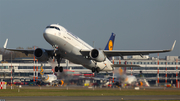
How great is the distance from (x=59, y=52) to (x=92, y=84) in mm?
27161

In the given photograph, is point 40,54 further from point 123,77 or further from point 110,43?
point 123,77

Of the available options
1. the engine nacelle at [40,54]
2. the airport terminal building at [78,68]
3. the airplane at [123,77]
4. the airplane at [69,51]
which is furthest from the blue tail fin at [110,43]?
the airport terminal building at [78,68]

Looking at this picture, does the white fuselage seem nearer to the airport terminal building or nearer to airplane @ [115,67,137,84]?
airplane @ [115,67,137,84]

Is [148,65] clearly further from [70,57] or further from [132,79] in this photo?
[70,57]

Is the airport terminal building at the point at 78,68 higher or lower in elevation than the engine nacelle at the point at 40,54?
lower

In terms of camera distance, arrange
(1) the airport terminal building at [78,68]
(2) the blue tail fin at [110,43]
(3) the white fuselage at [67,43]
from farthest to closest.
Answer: (1) the airport terminal building at [78,68] → (2) the blue tail fin at [110,43] → (3) the white fuselage at [67,43]

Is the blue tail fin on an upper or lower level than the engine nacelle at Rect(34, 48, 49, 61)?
upper

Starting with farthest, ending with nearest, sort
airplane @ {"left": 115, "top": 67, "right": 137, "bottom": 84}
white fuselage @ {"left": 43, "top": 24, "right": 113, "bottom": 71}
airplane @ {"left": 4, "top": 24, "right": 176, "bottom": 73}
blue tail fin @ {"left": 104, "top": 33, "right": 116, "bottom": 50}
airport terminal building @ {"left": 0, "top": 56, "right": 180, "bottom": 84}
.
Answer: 1. airport terminal building @ {"left": 0, "top": 56, "right": 180, "bottom": 84}
2. airplane @ {"left": 115, "top": 67, "right": 137, "bottom": 84}
3. blue tail fin @ {"left": 104, "top": 33, "right": 116, "bottom": 50}
4. airplane @ {"left": 4, "top": 24, "right": 176, "bottom": 73}
5. white fuselage @ {"left": 43, "top": 24, "right": 113, "bottom": 71}

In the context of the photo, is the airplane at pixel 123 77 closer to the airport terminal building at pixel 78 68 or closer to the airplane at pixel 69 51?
the airplane at pixel 69 51

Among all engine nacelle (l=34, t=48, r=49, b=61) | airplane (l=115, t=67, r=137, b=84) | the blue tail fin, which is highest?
the blue tail fin

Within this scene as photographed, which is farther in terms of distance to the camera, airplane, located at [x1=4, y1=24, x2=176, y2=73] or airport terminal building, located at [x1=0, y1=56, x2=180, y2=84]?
airport terminal building, located at [x1=0, y1=56, x2=180, y2=84]

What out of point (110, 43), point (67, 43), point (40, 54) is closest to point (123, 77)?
point (110, 43)

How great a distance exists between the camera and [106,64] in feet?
149

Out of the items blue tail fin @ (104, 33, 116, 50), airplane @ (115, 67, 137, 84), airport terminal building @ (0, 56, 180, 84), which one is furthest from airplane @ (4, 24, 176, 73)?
airport terminal building @ (0, 56, 180, 84)
